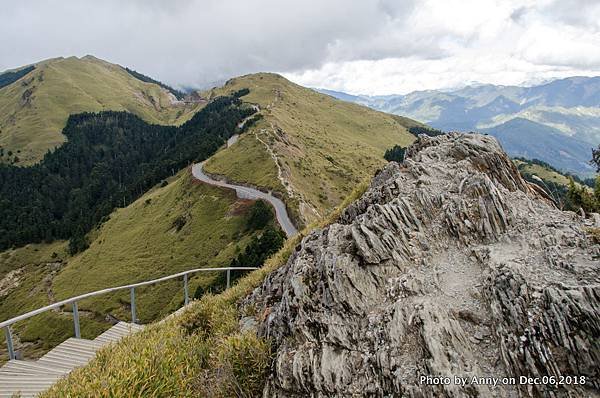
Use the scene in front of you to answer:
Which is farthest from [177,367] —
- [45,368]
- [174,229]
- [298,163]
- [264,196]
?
[298,163]

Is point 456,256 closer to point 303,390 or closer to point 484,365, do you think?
point 484,365

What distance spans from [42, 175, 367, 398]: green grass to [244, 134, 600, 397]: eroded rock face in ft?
2.34

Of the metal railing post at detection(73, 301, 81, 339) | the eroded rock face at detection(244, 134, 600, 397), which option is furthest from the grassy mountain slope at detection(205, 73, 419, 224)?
the eroded rock face at detection(244, 134, 600, 397)

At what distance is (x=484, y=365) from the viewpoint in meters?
6.94

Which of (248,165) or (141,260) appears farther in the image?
(248,165)

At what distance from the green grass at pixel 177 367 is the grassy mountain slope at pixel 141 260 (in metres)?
45.7

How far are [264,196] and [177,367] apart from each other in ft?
232

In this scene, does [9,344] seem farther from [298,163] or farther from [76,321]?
[298,163]

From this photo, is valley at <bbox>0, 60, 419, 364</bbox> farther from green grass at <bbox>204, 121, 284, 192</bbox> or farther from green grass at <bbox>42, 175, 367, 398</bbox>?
green grass at <bbox>42, 175, 367, 398</bbox>

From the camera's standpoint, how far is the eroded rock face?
674 centimetres

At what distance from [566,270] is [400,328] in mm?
3753

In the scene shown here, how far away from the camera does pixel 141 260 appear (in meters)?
82.1

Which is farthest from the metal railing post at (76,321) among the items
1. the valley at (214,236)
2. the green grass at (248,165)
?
the green grass at (248,165)

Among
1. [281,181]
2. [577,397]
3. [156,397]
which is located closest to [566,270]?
[577,397]
